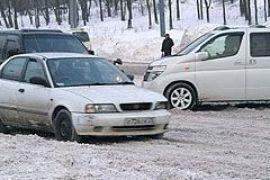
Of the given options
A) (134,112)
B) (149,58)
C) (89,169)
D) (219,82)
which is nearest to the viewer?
(89,169)

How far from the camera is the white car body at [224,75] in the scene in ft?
48.5

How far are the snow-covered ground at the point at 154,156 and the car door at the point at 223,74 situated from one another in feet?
8.69

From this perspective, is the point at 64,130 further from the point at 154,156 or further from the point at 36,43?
the point at 36,43

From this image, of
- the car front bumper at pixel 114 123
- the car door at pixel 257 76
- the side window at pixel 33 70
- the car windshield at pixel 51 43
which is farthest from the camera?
the car windshield at pixel 51 43

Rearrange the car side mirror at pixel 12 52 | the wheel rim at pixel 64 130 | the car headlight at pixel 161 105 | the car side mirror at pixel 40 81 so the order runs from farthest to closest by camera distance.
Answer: the car side mirror at pixel 12 52 < the car side mirror at pixel 40 81 < the car headlight at pixel 161 105 < the wheel rim at pixel 64 130

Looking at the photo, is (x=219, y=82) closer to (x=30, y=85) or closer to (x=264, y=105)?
(x=264, y=105)

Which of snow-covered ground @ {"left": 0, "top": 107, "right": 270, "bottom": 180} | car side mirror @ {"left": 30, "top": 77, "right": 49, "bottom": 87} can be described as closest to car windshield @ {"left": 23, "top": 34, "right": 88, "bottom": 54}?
car side mirror @ {"left": 30, "top": 77, "right": 49, "bottom": 87}

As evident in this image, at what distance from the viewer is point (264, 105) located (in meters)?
15.7

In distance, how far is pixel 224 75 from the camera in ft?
48.6

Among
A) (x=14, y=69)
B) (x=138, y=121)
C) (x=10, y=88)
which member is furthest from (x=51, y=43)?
(x=138, y=121)

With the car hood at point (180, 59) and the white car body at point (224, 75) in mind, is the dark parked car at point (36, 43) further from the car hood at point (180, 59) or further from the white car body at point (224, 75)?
the white car body at point (224, 75)

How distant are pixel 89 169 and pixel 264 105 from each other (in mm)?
8760

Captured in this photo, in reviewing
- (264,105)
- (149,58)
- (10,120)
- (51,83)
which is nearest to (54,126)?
(51,83)

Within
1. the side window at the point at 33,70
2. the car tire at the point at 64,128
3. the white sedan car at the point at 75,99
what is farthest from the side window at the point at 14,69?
the car tire at the point at 64,128
